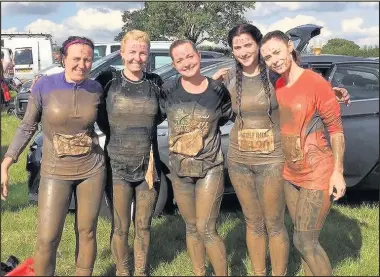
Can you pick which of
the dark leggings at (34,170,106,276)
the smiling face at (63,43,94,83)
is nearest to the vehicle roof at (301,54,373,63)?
the smiling face at (63,43,94,83)

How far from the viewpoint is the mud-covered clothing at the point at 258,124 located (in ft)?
10.7

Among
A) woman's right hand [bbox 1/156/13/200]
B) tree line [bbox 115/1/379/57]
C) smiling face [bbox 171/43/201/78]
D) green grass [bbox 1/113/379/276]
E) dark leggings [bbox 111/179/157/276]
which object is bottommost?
green grass [bbox 1/113/379/276]

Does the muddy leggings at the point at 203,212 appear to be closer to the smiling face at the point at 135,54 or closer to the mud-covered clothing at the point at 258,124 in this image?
the mud-covered clothing at the point at 258,124

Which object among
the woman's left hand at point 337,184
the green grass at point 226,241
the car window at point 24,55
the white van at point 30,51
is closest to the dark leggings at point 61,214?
the green grass at point 226,241

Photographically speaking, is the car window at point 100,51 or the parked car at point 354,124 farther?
the car window at point 100,51

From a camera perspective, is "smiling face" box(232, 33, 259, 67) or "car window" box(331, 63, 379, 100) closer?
"smiling face" box(232, 33, 259, 67)

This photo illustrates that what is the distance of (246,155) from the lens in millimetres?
3340

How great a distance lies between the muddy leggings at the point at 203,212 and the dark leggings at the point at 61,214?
555mm

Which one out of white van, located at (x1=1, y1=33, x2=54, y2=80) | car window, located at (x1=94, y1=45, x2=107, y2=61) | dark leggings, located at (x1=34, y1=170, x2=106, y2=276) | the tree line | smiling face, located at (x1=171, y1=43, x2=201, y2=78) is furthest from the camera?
white van, located at (x1=1, y1=33, x2=54, y2=80)

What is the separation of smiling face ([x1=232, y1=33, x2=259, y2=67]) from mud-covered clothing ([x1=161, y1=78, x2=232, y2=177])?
244mm

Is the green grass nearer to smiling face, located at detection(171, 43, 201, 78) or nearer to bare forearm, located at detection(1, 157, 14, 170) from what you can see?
bare forearm, located at detection(1, 157, 14, 170)

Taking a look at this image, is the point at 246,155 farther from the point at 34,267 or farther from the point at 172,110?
the point at 34,267

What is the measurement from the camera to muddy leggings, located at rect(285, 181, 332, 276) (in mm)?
3014

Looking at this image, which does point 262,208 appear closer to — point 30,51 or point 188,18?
point 188,18
